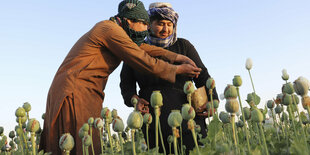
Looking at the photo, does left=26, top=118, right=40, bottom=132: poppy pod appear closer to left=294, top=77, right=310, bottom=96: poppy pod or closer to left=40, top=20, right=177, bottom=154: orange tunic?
left=40, top=20, right=177, bottom=154: orange tunic

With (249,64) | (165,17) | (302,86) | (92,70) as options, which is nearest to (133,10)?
(165,17)

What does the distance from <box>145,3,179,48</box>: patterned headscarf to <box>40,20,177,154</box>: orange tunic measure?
477 mm

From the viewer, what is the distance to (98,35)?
190 cm

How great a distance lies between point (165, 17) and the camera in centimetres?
231

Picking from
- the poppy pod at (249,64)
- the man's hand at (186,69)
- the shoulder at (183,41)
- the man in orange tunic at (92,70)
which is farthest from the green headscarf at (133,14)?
the poppy pod at (249,64)

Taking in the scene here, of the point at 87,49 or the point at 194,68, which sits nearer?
the point at 87,49

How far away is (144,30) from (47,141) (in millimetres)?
1004

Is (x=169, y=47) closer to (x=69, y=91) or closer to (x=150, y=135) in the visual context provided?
(x=150, y=135)

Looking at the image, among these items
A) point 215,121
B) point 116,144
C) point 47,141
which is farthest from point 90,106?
point 116,144

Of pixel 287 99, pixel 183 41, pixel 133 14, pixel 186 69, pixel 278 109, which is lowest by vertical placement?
pixel 278 109

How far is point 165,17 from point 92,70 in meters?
0.77

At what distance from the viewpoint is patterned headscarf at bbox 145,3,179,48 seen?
232 cm

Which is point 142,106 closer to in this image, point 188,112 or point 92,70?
point 92,70

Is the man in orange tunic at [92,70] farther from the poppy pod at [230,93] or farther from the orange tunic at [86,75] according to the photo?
the poppy pod at [230,93]
